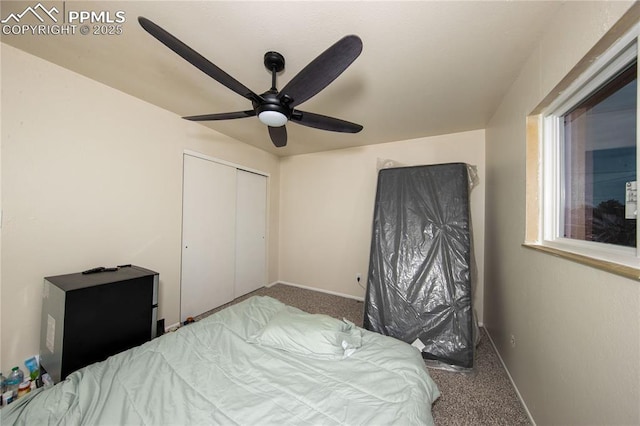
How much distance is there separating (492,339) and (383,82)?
2.65 metres

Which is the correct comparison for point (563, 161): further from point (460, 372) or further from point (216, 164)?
point (216, 164)

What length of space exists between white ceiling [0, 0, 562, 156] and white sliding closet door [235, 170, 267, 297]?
4.38 ft

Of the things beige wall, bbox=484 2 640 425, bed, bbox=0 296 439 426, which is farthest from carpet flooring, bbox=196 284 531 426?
bed, bbox=0 296 439 426

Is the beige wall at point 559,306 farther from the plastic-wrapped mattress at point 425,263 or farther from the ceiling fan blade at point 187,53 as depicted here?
the ceiling fan blade at point 187,53

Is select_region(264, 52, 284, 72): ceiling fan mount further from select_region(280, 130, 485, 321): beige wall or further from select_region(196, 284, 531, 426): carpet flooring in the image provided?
select_region(196, 284, 531, 426): carpet flooring

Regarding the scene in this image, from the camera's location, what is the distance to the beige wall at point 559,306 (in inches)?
30.0

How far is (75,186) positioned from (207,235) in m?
1.27

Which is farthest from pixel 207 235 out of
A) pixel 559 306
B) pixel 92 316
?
pixel 559 306

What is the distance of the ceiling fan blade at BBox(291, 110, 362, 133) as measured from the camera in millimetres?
1440

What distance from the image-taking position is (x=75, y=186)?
1.72m

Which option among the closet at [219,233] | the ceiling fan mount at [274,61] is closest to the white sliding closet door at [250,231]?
the closet at [219,233]

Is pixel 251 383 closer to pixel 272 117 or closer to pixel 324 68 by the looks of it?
pixel 272 117

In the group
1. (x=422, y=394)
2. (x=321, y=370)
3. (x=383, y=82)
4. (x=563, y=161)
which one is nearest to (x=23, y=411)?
(x=321, y=370)

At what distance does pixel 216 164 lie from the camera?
284 centimetres
